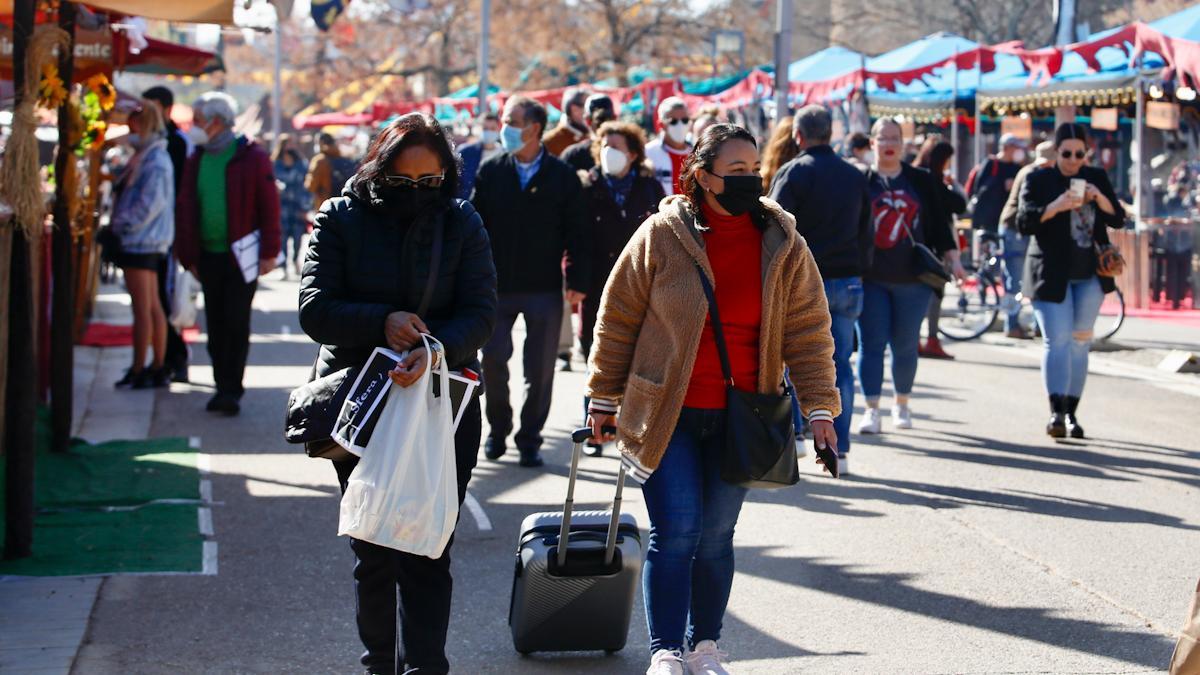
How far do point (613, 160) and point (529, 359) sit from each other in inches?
51.0

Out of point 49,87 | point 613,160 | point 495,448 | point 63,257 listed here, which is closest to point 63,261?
point 63,257

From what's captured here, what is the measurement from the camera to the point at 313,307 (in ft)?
14.9

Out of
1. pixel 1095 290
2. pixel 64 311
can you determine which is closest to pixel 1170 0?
pixel 1095 290

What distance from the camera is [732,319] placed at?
4.85 meters

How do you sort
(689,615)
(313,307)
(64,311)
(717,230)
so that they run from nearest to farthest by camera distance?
Answer: (313,307) → (717,230) → (689,615) → (64,311)

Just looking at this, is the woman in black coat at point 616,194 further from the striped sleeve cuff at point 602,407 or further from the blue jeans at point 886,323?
the striped sleeve cuff at point 602,407

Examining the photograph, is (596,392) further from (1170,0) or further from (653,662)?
(1170,0)

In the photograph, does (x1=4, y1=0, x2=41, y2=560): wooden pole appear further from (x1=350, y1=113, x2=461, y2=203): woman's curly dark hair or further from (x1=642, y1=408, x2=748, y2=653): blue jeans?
(x1=642, y1=408, x2=748, y2=653): blue jeans

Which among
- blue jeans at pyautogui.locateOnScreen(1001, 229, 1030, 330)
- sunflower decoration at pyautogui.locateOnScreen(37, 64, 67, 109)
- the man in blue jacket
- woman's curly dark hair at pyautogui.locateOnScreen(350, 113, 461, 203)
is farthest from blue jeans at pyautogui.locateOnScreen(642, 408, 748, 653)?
blue jeans at pyautogui.locateOnScreen(1001, 229, 1030, 330)

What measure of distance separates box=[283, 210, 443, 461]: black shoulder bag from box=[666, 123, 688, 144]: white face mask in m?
6.21

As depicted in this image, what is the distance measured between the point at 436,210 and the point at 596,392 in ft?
2.55

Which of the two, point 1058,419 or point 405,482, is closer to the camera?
point 405,482

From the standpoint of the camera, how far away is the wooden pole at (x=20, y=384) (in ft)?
21.8

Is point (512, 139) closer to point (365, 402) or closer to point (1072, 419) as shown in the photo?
point (1072, 419)
